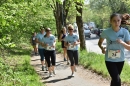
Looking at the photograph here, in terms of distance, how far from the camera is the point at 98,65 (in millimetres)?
11859

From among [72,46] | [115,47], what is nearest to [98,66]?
[72,46]

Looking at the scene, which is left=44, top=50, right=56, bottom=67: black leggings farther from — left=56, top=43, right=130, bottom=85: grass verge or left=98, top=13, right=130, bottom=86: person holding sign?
left=98, top=13, right=130, bottom=86: person holding sign

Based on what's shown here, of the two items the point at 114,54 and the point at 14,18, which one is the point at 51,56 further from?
the point at 114,54

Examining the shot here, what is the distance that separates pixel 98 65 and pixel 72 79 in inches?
86.8

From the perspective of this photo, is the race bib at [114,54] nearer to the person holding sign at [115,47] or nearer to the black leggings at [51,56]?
the person holding sign at [115,47]

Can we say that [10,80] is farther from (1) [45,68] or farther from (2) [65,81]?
(1) [45,68]

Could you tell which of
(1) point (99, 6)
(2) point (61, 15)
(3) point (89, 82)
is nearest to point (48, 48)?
(3) point (89, 82)

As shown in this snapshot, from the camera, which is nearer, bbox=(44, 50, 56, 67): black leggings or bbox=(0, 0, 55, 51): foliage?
bbox=(0, 0, 55, 51): foliage

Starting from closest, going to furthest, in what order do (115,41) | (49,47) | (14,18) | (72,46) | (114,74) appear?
(114,74)
(115,41)
(14,18)
(72,46)
(49,47)

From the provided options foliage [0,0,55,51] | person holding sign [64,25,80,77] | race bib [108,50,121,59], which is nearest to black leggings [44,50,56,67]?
person holding sign [64,25,80,77]

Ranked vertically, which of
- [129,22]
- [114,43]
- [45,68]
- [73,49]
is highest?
[129,22]

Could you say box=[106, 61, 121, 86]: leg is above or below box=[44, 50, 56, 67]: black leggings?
above

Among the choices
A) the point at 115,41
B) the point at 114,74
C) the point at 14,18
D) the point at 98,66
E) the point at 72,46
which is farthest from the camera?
the point at 98,66

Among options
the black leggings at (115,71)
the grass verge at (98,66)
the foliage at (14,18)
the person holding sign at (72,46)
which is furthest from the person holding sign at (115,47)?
the person holding sign at (72,46)
